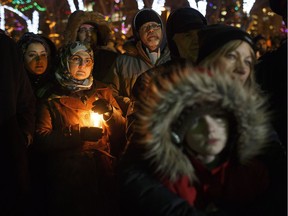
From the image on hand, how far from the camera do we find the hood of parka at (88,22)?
628cm

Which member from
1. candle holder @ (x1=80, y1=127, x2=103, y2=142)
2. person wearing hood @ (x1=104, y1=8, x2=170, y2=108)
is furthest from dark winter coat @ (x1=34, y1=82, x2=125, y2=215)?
person wearing hood @ (x1=104, y1=8, x2=170, y2=108)

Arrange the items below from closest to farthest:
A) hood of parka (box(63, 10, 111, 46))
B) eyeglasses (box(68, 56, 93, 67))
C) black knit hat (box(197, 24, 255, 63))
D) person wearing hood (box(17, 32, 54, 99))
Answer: black knit hat (box(197, 24, 255, 63)) < eyeglasses (box(68, 56, 93, 67)) < person wearing hood (box(17, 32, 54, 99)) < hood of parka (box(63, 10, 111, 46))

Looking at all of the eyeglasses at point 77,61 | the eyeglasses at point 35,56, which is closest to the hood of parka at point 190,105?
the eyeglasses at point 77,61

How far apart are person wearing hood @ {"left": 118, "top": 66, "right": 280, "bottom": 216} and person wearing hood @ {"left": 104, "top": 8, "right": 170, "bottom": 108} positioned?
277cm

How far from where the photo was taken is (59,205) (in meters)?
4.36

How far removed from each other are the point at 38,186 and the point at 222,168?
235 centimetres

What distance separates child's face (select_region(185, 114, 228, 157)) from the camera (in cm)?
257

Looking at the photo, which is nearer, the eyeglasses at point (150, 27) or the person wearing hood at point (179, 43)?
the person wearing hood at point (179, 43)

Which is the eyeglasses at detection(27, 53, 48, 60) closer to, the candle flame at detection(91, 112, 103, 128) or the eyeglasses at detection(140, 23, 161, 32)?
the eyeglasses at detection(140, 23, 161, 32)

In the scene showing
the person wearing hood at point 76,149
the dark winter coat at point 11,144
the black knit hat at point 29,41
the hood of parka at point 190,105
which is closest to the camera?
the hood of parka at point 190,105

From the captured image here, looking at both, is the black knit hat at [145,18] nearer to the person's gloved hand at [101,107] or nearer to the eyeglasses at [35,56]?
the eyeglasses at [35,56]

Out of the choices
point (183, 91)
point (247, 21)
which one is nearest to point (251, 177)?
point (183, 91)

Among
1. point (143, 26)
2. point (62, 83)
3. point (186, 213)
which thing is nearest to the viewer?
point (186, 213)

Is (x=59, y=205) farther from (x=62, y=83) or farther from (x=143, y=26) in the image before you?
(x=143, y=26)
